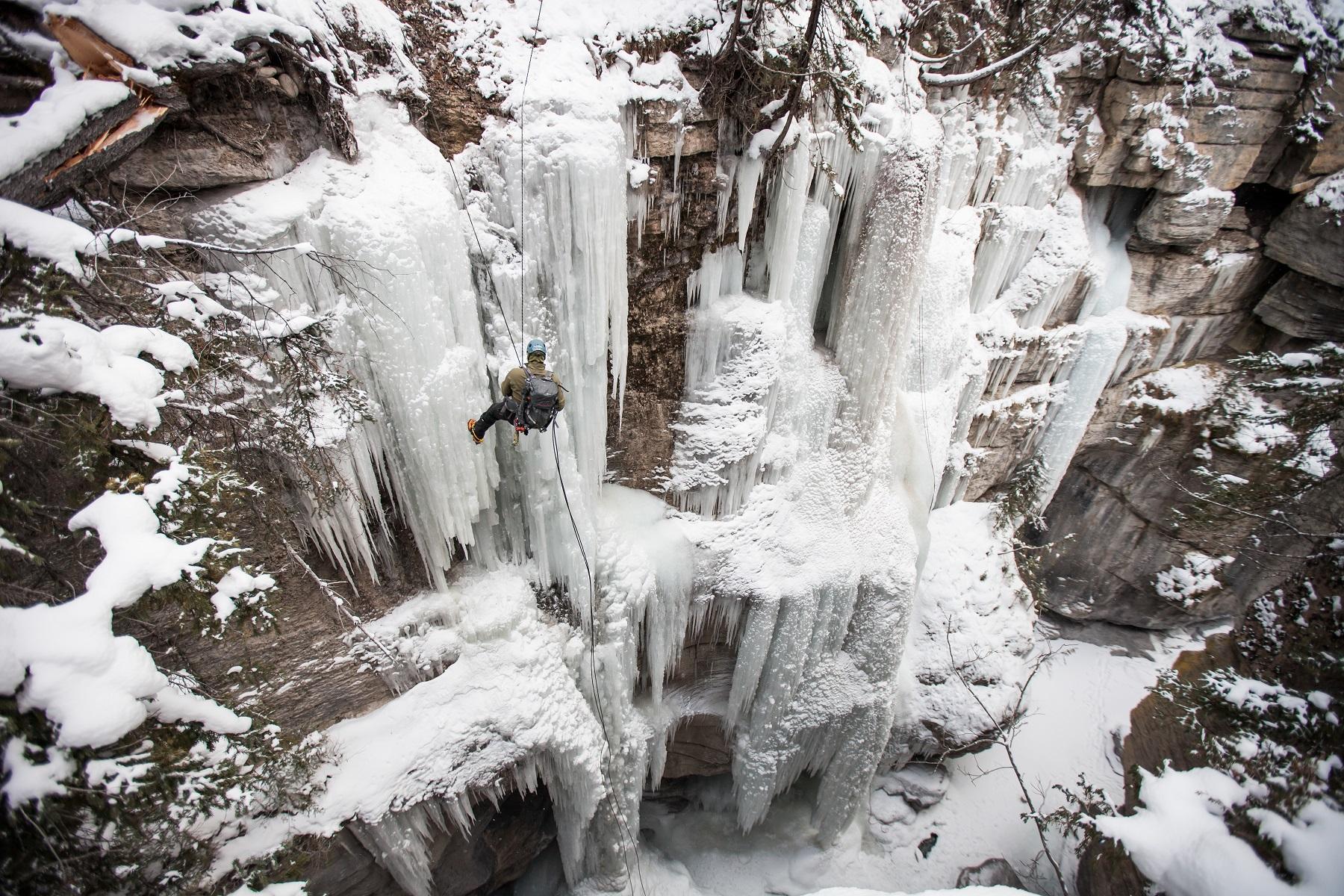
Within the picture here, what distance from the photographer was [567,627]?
5.22 metres

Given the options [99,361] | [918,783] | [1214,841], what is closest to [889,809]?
[918,783]

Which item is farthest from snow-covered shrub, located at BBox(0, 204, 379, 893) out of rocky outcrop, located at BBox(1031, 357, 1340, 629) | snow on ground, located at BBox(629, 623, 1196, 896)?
rocky outcrop, located at BBox(1031, 357, 1340, 629)

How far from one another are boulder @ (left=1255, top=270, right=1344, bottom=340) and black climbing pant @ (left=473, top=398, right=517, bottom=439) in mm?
11942

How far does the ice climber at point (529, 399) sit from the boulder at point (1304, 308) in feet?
38.2

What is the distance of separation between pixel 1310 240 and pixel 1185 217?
7.13ft

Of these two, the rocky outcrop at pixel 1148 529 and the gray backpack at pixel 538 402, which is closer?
the gray backpack at pixel 538 402

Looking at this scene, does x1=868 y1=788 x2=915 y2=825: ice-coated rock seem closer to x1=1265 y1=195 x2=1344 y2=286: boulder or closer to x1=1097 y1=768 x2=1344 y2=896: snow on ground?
x1=1097 y1=768 x2=1344 y2=896: snow on ground

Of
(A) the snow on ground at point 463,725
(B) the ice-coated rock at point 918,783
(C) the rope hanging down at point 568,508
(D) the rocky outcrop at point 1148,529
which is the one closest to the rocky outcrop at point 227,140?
(C) the rope hanging down at point 568,508

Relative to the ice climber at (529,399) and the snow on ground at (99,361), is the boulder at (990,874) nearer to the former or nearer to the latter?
the ice climber at (529,399)

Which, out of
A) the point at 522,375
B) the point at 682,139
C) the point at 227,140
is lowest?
the point at 522,375

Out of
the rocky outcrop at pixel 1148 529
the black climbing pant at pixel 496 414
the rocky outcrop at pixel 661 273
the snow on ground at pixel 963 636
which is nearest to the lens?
the black climbing pant at pixel 496 414

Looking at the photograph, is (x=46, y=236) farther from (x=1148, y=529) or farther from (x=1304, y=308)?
(x=1304, y=308)

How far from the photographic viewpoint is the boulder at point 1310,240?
25.6 ft

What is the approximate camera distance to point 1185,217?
773 cm
